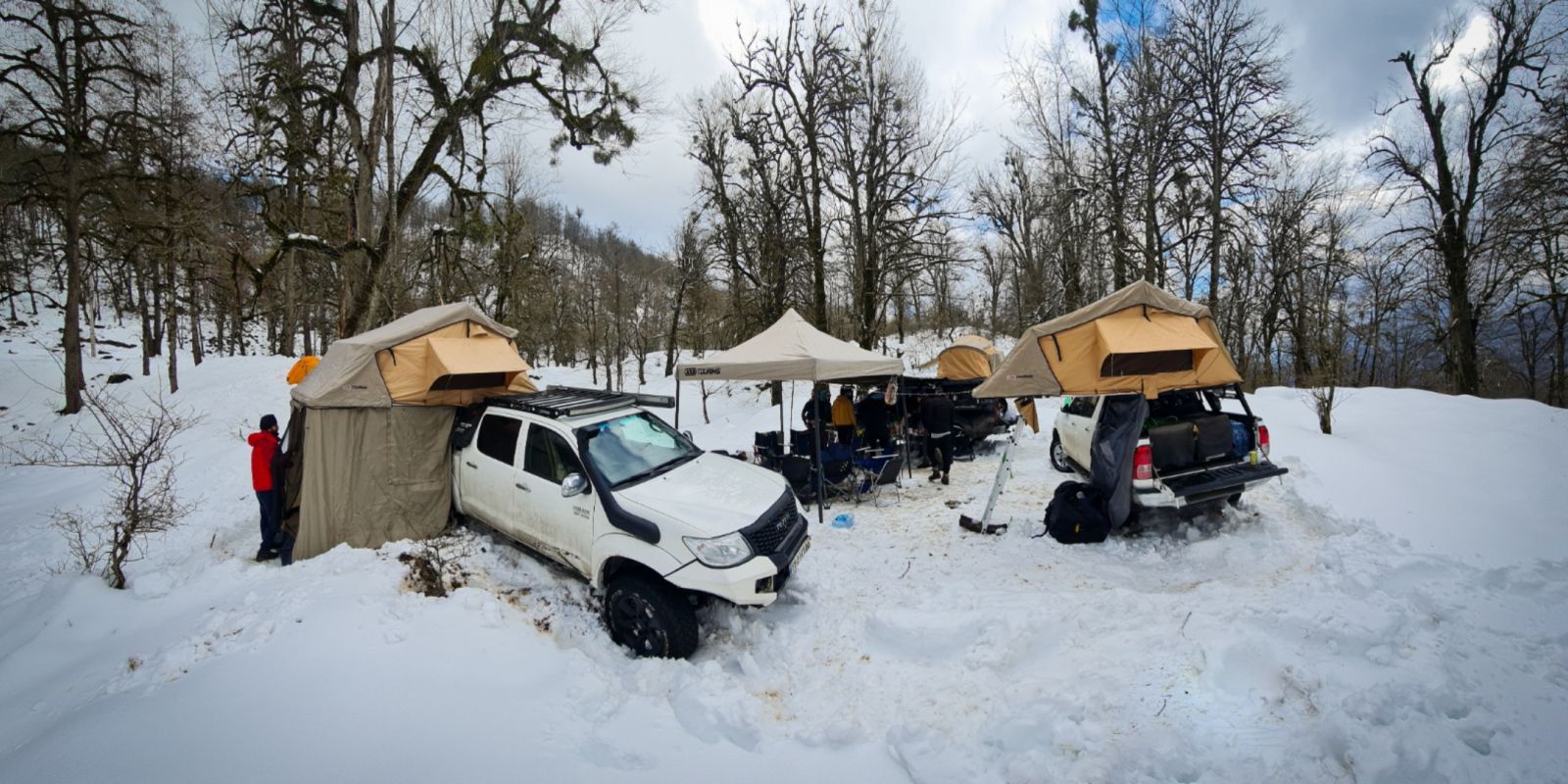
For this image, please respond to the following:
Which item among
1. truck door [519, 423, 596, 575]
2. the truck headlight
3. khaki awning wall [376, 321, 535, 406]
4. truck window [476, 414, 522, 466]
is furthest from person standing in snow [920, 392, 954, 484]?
truck window [476, 414, 522, 466]

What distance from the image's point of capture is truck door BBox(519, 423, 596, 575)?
4582 mm

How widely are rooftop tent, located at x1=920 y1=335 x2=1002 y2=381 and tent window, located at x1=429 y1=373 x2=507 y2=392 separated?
36.7 ft

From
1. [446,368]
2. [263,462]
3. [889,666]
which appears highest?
[446,368]

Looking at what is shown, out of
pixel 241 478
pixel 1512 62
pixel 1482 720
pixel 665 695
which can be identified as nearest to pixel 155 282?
pixel 241 478

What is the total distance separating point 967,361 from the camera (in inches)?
587

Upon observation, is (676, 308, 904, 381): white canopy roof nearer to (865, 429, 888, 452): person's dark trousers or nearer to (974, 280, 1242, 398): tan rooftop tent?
(865, 429, 888, 452): person's dark trousers

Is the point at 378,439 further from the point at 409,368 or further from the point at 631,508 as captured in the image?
the point at 631,508

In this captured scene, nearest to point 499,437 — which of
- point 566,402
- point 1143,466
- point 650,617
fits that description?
point 566,402

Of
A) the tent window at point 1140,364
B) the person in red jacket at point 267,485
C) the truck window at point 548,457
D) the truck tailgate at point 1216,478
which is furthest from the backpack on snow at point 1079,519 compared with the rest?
the person in red jacket at point 267,485

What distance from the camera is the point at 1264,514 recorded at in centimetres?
645

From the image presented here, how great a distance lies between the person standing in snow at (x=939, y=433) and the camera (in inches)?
364

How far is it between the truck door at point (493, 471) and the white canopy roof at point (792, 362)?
3051 millimetres

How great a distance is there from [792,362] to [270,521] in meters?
6.26

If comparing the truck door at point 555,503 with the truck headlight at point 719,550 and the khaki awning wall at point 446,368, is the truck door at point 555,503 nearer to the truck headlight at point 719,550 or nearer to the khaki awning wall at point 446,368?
the truck headlight at point 719,550
